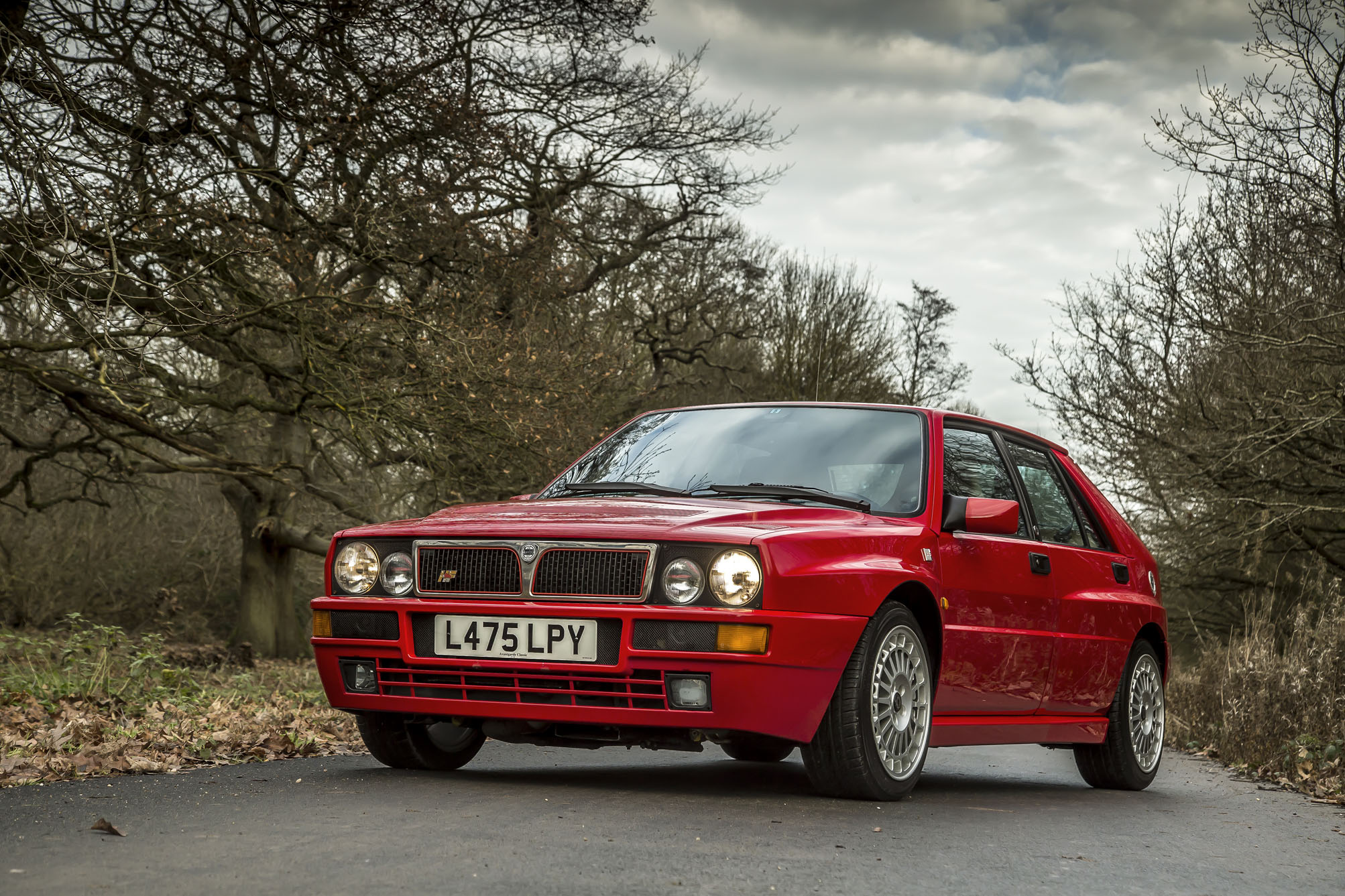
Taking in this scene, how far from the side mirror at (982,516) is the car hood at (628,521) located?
47 centimetres

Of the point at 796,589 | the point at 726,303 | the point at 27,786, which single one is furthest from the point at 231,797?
the point at 726,303

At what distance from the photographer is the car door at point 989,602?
6.07 meters

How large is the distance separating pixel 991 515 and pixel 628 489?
1520mm

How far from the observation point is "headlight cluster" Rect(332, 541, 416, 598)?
18.3ft

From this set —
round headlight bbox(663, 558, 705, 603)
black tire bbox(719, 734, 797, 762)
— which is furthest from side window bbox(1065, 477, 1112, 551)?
round headlight bbox(663, 558, 705, 603)

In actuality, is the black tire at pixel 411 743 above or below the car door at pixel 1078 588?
below

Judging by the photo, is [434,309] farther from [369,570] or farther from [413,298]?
[369,570]

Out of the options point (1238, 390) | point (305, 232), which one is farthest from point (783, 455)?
point (1238, 390)

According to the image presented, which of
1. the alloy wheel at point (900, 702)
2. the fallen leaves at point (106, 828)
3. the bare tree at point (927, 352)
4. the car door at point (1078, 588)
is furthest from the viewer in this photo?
the bare tree at point (927, 352)

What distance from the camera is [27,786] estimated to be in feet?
17.2

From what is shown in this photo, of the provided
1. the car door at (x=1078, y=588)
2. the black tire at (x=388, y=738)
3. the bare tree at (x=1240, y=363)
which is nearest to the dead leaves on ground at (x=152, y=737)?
the black tire at (x=388, y=738)

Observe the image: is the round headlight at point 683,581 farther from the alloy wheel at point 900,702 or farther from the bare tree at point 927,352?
the bare tree at point 927,352

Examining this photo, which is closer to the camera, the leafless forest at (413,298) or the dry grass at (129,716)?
the dry grass at (129,716)

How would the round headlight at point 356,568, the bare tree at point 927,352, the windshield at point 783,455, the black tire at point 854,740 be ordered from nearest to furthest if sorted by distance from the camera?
the black tire at point 854,740 < the round headlight at point 356,568 < the windshield at point 783,455 < the bare tree at point 927,352
